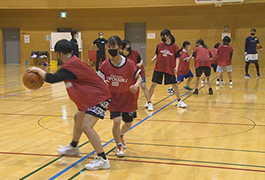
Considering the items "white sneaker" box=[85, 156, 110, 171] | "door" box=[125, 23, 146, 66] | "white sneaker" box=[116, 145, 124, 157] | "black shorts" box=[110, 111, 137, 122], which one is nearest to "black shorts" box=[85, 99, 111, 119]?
"black shorts" box=[110, 111, 137, 122]

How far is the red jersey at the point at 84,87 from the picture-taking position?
3.26 metres

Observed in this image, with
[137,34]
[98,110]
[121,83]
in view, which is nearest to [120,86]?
[121,83]

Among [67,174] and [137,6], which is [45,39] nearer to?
[137,6]

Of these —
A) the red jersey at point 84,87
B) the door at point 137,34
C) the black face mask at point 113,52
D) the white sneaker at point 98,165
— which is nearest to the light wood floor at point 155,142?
the white sneaker at point 98,165

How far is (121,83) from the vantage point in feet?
12.5

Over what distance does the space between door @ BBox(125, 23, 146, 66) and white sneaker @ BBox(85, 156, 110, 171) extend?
17499mm

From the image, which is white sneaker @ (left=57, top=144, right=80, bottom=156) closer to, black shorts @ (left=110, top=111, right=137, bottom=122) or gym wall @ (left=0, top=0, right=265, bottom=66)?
black shorts @ (left=110, top=111, right=137, bottom=122)

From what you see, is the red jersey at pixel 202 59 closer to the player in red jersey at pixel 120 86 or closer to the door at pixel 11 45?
the player in red jersey at pixel 120 86

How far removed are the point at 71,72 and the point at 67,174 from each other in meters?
1.04

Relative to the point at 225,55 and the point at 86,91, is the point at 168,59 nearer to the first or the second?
the point at 86,91

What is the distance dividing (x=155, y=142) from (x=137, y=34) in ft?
54.9

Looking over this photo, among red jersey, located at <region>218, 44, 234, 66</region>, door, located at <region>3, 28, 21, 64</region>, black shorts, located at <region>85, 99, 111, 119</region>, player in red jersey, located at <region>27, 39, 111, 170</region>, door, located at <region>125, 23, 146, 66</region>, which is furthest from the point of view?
door, located at <region>3, 28, 21, 64</region>

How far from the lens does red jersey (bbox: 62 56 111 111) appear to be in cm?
326

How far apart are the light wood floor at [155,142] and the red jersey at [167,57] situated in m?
0.87
